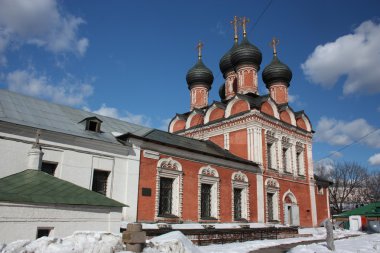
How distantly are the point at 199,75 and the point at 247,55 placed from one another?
401 cm

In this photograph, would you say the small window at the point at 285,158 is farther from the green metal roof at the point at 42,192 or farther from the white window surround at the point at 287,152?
the green metal roof at the point at 42,192

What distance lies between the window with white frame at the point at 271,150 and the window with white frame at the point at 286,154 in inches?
42.5

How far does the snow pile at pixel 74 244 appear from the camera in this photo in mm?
5949

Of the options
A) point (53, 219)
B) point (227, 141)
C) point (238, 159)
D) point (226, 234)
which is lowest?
point (226, 234)

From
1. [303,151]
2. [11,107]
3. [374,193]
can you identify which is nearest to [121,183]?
[11,107]

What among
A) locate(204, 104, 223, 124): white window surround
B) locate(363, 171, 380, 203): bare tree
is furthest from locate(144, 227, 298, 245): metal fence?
locate(363, 171, 380, 203): bare tree

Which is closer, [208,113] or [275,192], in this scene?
[275,192]

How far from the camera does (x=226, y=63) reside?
24.8 metres

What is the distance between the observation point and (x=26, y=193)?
24.6ft

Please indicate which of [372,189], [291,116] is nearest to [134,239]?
[291,116]

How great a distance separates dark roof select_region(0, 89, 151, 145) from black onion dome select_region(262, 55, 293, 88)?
12.9 metres

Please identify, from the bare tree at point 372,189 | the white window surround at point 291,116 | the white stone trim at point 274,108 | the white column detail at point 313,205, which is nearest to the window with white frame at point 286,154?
the white stone trim at point 274,108

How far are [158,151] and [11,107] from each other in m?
5.40

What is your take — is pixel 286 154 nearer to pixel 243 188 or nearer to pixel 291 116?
pixel 291 116
